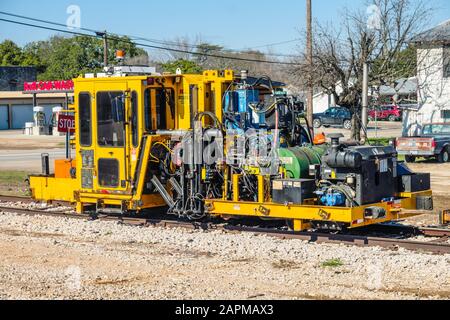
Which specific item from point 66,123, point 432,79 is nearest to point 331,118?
point 432,79

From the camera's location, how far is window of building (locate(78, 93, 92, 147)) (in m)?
14.9

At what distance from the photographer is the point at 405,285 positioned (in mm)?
9500

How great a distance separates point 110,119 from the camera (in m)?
14.5

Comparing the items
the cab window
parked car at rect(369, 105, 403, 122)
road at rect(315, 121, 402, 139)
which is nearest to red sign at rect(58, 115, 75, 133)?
the cab window

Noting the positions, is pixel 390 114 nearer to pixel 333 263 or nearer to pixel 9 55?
pixel 9 55

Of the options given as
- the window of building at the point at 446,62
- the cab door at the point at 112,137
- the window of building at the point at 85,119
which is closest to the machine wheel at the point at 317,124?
the window of building at the point at 446,62

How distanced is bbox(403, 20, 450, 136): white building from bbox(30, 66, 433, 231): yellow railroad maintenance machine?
21730mm

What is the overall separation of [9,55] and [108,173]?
76.0 metres

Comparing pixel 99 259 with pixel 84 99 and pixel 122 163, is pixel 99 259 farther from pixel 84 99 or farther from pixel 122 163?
pixel 84 99

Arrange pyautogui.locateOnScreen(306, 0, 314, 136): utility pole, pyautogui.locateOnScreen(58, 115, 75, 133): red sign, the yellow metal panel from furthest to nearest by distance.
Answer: pyautogui.locateOnScreen(306, 0, 314, 136): utility pole
the yellow metal panel
pyautogui.locateOnScreen(58, 115, 75, 133): red sign

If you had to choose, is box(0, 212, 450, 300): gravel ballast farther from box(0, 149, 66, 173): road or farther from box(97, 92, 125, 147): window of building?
box(0, 149, 66, 173): road

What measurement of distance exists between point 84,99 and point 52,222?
249 cm

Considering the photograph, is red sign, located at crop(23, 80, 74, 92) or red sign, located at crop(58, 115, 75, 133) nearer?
red sign, located at crop(58, 115, 75, 133)

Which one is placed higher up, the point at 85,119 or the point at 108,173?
the point at 85,119
